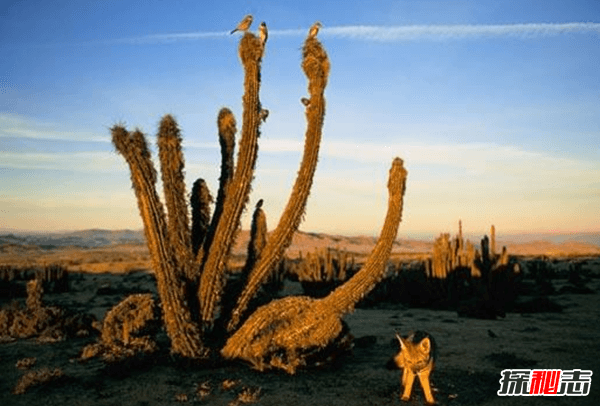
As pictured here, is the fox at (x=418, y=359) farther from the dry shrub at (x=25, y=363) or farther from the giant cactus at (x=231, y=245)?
the dry shrub at (x=25, y=363)

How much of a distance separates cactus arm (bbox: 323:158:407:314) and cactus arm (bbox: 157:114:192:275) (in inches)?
95.1

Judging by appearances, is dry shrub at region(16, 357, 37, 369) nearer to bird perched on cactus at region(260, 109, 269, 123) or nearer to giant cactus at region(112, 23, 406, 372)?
giant cactus at region(112, 23, 406, 372)

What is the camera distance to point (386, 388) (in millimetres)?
7176

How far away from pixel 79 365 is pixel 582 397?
7.23 m

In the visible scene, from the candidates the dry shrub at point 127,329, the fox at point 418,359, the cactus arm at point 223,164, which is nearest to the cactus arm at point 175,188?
the cactus arm at point 223,164

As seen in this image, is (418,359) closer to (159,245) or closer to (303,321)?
(303,321)

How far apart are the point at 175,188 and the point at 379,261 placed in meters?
3.52

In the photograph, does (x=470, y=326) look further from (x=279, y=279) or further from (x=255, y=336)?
(x=279, y=279)

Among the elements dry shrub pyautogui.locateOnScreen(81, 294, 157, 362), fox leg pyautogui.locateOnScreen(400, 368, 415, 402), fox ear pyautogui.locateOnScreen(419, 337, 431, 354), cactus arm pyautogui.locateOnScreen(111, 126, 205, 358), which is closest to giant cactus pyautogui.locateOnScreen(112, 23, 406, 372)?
cactus arm pyautogui.locateOnScreen(111, 126, 205, 358)

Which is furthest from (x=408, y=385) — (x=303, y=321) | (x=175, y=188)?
(x=175, y=188)

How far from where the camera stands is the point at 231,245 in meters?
8.79

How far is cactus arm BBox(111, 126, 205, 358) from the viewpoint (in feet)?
26.9

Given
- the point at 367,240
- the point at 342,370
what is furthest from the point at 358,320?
the point at 367,240

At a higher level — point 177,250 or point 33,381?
point 177,250
